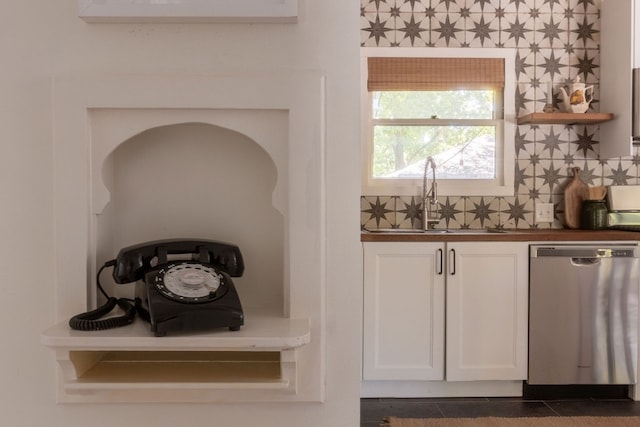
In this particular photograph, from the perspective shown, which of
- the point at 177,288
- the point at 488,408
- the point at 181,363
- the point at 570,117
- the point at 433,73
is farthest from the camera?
the point at 433,73

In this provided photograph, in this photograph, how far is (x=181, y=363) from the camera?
1.28 m

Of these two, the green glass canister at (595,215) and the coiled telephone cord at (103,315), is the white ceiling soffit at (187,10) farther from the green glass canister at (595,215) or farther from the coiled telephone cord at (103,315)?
the green glass canister at (595,215)

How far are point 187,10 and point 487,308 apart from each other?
97.4 inches

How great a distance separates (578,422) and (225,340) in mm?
2423

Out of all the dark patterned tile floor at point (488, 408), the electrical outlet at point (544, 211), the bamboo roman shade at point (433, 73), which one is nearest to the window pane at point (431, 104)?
the bamboo roman shade at point (433, 73)

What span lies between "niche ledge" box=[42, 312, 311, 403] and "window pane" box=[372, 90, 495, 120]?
2.68 metres

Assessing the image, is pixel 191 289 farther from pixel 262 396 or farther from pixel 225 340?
pixel 262 396

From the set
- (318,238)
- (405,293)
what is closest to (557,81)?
(405,293)

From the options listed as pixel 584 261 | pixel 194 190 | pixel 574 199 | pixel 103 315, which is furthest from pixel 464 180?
pixel 103 315

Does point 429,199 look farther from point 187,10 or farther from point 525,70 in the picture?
point 187,10

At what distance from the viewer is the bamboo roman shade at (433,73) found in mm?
3623

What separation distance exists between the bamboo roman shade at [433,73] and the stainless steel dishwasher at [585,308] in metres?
1.24

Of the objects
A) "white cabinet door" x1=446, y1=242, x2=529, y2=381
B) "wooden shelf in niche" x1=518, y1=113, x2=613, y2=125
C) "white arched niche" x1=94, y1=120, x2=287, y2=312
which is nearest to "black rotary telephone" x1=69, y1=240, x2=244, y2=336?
"white arched niche" x1=94, y1=120, x2=287, y2=312

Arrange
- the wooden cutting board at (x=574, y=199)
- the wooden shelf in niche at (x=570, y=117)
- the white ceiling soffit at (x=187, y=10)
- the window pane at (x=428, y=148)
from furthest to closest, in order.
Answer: the window pane at (x=428, y=148), the wooden cutting board at (x=574, y=199), the wooden shelf in niche at (x=570, y=117), the white ceiling soffit at (x=187, y=10)
